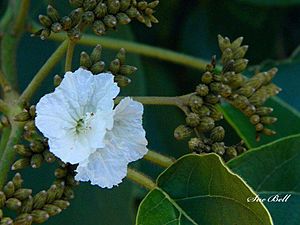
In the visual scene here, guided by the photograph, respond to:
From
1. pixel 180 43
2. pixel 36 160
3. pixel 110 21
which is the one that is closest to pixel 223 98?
pixel 110 21

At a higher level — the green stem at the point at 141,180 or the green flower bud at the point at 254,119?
the green flower bud at the point at 254,119

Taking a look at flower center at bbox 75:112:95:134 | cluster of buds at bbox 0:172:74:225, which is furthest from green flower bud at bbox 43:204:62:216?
flower center at bbox 75:112:95:134

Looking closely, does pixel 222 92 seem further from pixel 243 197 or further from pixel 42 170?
pixel 42 170

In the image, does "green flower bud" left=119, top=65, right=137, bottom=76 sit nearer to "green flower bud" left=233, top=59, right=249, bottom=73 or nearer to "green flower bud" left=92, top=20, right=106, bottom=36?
"green flower bud" left=92, top=20, right=106, bottom=36

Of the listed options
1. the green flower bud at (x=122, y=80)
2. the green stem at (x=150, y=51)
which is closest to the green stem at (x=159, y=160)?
the green flower bud at (x=122, y=80)

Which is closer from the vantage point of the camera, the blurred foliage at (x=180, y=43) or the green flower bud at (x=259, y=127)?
the green flower bud at (x=259, y=127)

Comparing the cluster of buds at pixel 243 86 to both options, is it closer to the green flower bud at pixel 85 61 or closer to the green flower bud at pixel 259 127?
the green flower bud at pixel 259 127

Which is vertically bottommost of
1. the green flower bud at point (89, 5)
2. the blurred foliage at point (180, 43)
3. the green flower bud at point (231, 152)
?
the blurred foliage at point (180, 43)

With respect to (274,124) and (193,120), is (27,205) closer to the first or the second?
(193,120)
